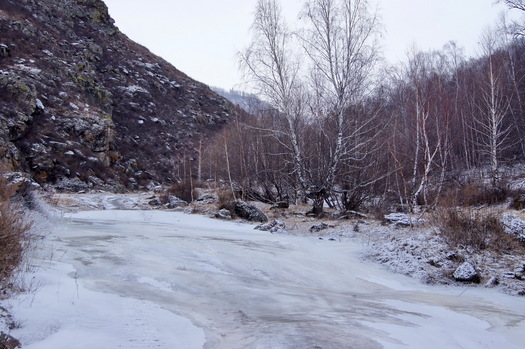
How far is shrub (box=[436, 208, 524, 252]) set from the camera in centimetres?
645

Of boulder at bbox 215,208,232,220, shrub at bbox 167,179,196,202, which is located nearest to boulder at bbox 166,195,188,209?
shrub at bbox 167,179,196,202

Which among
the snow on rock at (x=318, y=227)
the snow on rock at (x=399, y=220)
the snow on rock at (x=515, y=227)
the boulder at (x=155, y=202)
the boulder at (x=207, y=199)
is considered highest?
the snow on rock at (x=515, y=227)

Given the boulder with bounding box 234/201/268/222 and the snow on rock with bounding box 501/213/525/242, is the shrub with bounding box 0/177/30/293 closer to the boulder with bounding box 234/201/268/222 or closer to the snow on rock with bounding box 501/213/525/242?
the snow on rock with bounding box 501/213/525/242

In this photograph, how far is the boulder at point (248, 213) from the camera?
1297 cm

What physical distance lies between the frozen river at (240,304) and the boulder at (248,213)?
213 inches

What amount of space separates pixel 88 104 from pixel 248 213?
1024 inches

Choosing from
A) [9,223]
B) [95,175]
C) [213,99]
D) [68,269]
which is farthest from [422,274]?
[213,99]

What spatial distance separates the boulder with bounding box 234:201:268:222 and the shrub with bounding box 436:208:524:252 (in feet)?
22.7

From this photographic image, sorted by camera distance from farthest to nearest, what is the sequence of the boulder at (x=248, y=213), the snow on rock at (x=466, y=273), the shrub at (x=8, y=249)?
the boulder at (x=248, y=213) → the snow on rock at (x=466, y=273) → the shrub at (x=8, y=249)

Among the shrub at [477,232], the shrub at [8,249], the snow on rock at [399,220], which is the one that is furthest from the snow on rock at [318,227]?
the shrub at [8,249]

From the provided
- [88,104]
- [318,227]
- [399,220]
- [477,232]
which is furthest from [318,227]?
[88,104]

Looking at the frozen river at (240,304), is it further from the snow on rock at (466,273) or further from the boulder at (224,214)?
the boulder at (224,214)

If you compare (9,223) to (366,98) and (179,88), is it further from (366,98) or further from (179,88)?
(179,88)

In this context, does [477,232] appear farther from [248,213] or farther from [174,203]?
[174,203]
